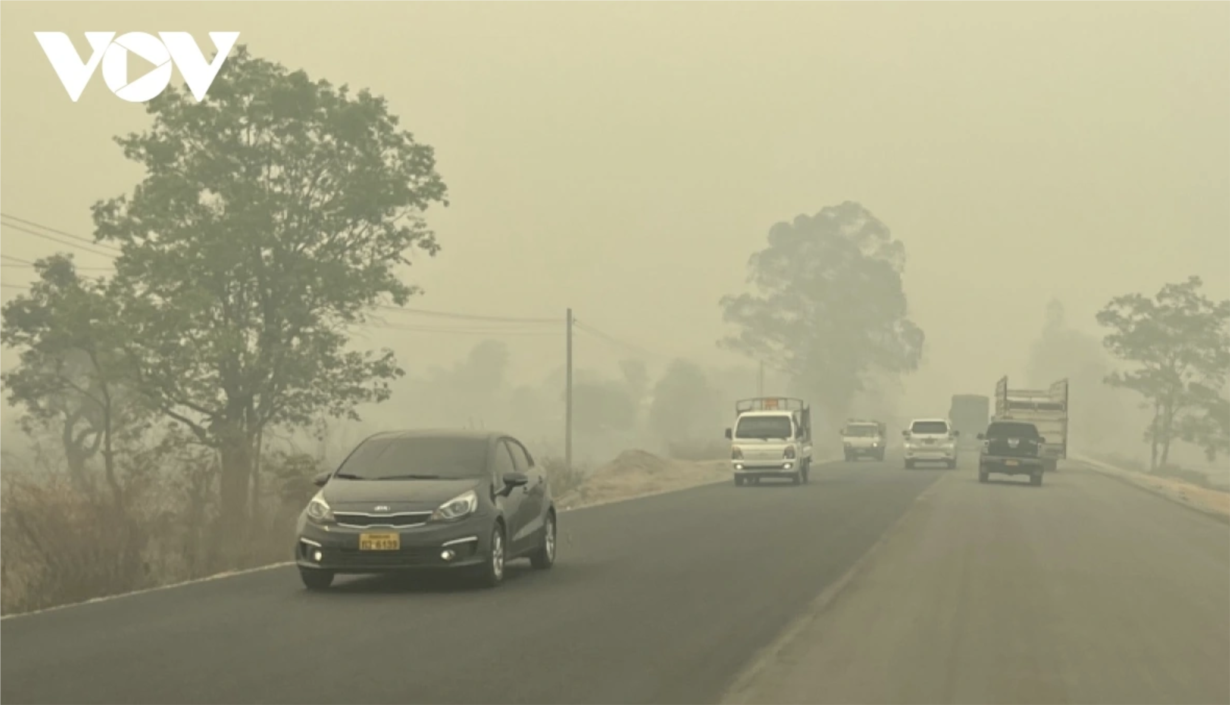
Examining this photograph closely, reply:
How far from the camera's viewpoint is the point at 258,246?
46156 mm

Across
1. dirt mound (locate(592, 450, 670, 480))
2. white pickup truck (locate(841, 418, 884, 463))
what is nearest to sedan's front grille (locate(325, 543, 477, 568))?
dirt mound (locate(592, 450, 670, 480))

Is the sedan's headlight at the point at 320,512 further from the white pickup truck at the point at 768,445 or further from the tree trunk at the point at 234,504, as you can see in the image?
the white pickup truck at the point at 768,445

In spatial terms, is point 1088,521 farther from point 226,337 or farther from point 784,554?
point 226,337

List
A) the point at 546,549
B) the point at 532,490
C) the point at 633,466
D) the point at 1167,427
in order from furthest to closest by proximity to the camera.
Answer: the point at 1167,427, the point at 633,466, the point at 546,549, the point at 532,490

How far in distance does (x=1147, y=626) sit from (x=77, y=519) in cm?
1191

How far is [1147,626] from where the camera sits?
14.0 metres

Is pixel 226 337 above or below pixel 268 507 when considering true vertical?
above

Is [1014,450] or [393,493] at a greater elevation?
[393,493]

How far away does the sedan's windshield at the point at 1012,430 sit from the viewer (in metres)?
48.5

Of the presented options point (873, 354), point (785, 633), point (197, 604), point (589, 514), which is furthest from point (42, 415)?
point (873, 354)

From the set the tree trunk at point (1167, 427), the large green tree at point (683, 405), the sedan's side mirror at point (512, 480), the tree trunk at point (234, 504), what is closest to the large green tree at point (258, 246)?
the tree trunk at point (234, 504)

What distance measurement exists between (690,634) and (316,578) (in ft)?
15.7

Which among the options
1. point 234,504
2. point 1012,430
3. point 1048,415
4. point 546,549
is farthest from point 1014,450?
point 546,549

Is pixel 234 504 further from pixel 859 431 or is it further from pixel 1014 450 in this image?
pixel 859 431
